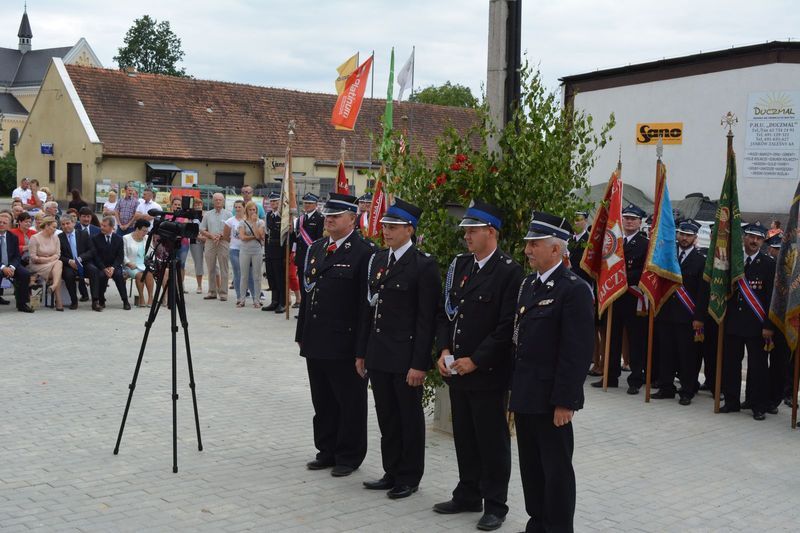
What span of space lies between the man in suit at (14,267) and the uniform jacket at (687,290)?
397 inches

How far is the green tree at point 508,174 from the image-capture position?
7.34 metres

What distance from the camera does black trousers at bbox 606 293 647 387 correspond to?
10.6 meters

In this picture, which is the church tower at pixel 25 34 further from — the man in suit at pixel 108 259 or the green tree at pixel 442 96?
the man in suit at pixel 108 259

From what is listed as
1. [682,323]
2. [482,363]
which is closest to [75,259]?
[682,323]

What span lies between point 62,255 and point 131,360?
5.27 meters

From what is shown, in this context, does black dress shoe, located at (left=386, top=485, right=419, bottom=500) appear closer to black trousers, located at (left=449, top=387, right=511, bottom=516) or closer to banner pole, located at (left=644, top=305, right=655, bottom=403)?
black trousers, located at (left=449, top=387, right=511, bottom=516)

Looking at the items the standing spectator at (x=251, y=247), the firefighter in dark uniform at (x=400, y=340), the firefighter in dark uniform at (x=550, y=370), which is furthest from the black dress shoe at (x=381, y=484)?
the standing spectator at (x=251, y=247)

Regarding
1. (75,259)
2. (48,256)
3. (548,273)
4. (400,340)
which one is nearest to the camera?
(548,273)

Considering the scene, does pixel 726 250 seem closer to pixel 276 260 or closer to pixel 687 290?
pixel 687 290

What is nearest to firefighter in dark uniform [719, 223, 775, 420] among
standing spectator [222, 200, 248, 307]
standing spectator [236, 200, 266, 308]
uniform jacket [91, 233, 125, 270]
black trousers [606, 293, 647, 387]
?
black trousers [606, 293, 647, 387]

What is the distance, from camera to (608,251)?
33.1ft

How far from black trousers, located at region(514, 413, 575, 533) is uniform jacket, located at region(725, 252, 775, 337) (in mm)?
4803

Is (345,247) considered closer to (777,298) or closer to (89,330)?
(777,298)

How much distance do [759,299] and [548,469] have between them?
5.13 metres
